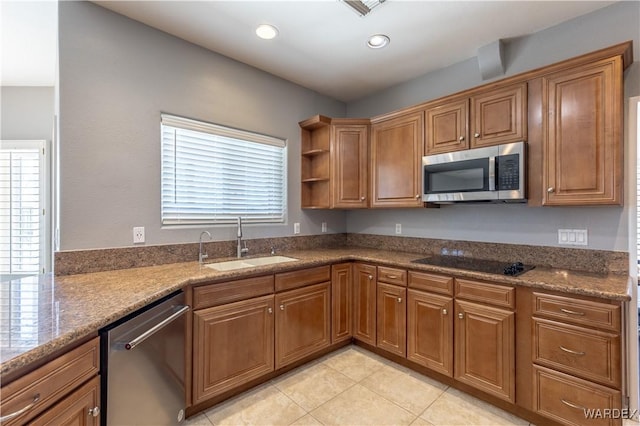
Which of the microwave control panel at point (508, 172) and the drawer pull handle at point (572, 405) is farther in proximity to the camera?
the microwave control panel at point (508, 172)

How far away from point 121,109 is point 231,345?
73.6 inches

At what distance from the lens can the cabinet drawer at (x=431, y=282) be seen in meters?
2.19

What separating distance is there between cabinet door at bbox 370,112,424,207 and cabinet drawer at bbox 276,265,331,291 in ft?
3.08

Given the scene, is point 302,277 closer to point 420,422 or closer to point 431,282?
point 431,282

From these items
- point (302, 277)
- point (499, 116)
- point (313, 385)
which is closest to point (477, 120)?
point (499, 116)

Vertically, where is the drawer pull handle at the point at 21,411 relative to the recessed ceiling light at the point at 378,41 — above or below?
below

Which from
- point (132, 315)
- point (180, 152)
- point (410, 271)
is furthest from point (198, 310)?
point (410, 271)

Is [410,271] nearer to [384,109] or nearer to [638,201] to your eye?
[638,201]

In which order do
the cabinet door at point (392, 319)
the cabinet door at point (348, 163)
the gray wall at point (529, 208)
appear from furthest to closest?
1. the cabinet door at point (348, 163)
2. the cabinet door at point (392, 319)
3. the gray wall at point (529, 208)

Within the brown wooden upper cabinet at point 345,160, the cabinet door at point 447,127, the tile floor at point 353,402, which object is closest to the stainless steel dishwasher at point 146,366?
the tile floor at point 353,402

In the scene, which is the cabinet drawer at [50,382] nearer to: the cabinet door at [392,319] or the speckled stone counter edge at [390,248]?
the speckled stone counter edge at [390,248]

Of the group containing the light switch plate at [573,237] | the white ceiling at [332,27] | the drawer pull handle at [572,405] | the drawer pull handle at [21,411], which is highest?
the white ceiling at [332,27]

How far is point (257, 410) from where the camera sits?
1967 mm

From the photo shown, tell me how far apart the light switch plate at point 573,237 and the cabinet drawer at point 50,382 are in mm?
2938
